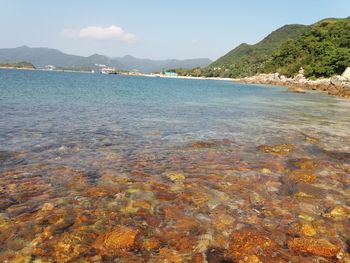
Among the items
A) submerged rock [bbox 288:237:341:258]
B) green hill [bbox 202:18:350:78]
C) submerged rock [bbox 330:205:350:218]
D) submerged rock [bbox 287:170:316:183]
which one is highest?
green hill [bbox 202:18:350:78]

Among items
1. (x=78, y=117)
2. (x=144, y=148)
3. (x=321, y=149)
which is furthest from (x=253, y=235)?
(x=78, y=117)

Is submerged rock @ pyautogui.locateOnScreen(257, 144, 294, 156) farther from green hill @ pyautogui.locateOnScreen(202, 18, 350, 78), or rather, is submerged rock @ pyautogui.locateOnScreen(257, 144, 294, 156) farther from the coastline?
green hill @ pyautogui.locateOnScreen(202, 18, 350, 78)

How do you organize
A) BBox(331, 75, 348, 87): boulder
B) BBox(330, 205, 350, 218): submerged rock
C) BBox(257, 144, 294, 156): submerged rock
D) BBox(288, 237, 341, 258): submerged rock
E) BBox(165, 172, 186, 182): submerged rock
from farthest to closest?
BBox(331, 75, 348, 87): boulder → BBox(257, 144, 294, 156): submerged rock → BBox(165, 172, 186, 182): submerged rock → BBox(330, 205, 350, 218): submerged rock → BBox(288, 237, 341, 258): submerged rock

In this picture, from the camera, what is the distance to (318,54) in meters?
138

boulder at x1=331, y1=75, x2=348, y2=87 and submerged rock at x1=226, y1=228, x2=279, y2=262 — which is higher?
submerged rock at x1=226, y1=228, x2=279, y2=262

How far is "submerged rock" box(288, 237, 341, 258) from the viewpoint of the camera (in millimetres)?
6023

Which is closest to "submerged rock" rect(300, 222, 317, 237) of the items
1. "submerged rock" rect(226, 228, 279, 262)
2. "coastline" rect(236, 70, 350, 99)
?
"submerged rock" rect(226, 228, 279, 262)

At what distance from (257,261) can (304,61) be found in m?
157

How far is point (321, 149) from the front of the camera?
15.0 m

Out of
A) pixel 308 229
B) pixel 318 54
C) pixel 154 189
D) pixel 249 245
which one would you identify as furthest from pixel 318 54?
pixel 249 245

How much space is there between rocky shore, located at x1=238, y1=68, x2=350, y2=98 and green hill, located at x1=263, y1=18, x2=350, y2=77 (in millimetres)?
4661

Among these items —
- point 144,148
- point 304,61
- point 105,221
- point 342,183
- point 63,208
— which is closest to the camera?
point 105,221

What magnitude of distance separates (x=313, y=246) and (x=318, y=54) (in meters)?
152

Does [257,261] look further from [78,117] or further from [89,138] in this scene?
[78,117]
